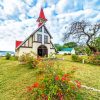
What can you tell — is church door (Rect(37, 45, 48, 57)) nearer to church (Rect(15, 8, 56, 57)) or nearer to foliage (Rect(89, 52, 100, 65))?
church (Rect(15, 8, 56, 57))

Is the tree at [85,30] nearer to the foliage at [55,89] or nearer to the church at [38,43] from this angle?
the church at [38,43]

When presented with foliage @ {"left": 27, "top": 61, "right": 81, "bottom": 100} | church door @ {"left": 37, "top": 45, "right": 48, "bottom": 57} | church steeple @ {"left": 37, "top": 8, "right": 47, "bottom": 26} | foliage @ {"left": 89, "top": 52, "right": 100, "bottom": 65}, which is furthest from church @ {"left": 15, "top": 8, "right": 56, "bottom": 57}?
foliage @ {"left": 27, "top": 61, "right": 81, "bottom": 100}

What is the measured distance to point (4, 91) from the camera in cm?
966

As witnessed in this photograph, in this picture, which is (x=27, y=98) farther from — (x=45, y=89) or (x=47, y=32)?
(x=47, y=32)

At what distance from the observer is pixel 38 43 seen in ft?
99.5

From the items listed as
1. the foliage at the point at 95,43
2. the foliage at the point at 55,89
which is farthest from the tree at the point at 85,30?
the foliage at the point at 55,89

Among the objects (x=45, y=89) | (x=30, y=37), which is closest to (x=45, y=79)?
(x=45, y=89)

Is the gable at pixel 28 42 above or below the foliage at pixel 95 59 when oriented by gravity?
above

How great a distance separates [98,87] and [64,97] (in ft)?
11.1

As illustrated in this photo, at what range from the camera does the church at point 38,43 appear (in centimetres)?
2902

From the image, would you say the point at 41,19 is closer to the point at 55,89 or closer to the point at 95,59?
the point at 95,59

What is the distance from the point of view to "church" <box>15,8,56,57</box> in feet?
95.2

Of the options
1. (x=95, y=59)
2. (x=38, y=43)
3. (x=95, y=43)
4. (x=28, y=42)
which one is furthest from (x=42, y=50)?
(x=95, y=59)

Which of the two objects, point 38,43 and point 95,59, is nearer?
point 95,59
